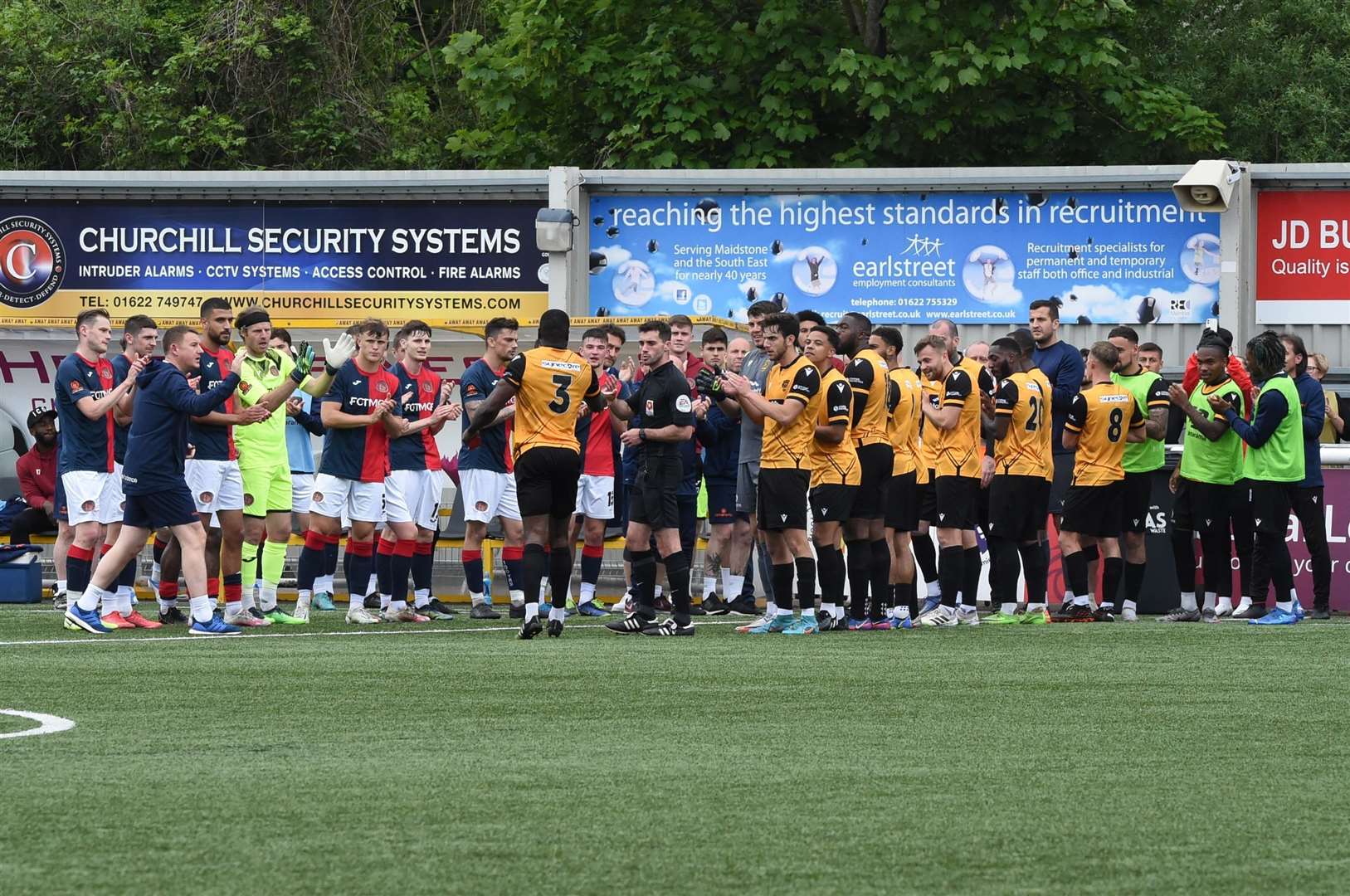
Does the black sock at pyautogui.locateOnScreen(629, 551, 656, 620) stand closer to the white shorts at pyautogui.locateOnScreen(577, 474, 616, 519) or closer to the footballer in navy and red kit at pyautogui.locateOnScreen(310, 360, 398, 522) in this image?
the footballer in navy and red kit at pyautogui.locateOnScreen(310, 360, 398, 522)

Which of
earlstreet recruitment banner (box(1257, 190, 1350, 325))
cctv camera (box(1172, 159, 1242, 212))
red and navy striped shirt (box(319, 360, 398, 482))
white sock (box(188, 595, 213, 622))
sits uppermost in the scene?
cctv camera (box(1172, 159, 1242, 212))

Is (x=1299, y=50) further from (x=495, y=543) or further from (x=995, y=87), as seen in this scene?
(x=495, y=543)

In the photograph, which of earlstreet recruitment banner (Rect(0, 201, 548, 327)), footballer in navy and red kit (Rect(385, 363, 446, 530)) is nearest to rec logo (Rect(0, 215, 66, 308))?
earlstreet recruitment banner (Rect(0, 201, 548, 327))

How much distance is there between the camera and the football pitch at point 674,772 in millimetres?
4992

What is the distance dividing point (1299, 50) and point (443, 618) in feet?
69.5

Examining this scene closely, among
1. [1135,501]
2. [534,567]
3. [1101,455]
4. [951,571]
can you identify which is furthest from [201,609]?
[1135,501]

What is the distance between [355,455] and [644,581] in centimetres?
275

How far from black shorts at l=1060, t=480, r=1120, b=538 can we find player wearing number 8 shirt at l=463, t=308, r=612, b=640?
4233 millimetres

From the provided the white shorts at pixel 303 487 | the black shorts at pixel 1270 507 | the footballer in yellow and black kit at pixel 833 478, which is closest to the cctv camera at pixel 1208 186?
the black shorts at pixel 1270 507

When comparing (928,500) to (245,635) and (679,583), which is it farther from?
(245,635)

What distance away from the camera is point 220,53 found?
2972 centimetres

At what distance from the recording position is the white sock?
12594 mm

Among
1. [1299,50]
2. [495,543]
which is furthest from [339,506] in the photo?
[1299,50]

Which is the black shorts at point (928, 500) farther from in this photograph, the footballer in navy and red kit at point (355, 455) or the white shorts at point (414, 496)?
the footballer in navy and red kit at point (355, 455)
